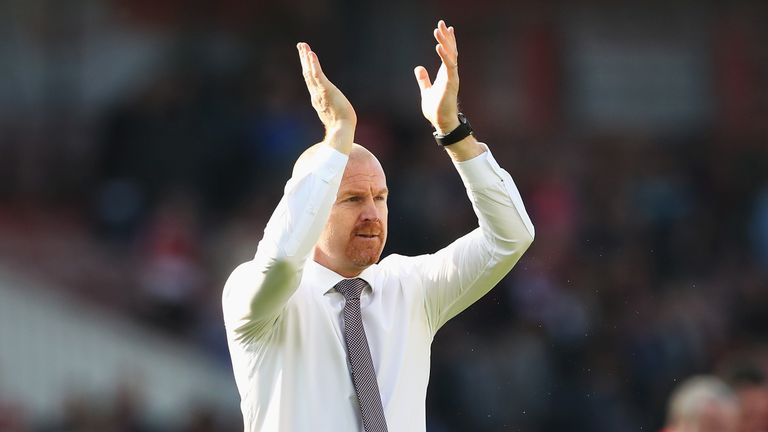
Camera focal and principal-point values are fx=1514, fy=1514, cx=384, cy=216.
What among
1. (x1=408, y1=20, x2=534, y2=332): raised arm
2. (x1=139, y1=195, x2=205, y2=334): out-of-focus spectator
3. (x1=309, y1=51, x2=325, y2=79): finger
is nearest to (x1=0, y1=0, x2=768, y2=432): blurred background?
(x1=139, y1=195, x2=205, y2=334): out-of-focus spectator

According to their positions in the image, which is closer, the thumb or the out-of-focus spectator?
the thumb

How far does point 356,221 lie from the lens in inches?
186

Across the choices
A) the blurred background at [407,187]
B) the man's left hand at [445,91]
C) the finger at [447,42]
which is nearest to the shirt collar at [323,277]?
the man's left hand at [445,91]

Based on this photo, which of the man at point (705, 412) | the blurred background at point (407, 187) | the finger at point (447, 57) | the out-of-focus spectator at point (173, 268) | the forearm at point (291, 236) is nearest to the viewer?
the forearm at point (291, 236)

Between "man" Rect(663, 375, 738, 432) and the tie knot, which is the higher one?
the tie knot

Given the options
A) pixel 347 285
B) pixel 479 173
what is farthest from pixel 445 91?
pixel 347 285

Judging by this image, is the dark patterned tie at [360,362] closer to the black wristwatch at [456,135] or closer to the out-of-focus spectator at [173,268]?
the black wristwatch at [456,135]

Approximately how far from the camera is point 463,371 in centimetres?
1087

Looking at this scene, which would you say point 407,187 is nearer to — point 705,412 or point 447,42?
point 705,412

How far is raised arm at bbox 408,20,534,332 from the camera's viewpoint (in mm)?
4742

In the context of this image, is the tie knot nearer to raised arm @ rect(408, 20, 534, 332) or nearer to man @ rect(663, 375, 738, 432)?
raised arm @ rect(408, 20, 534, 332)

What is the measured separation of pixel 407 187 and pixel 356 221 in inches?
285

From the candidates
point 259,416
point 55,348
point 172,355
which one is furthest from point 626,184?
point 259,416

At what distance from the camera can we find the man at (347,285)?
4449 mm
